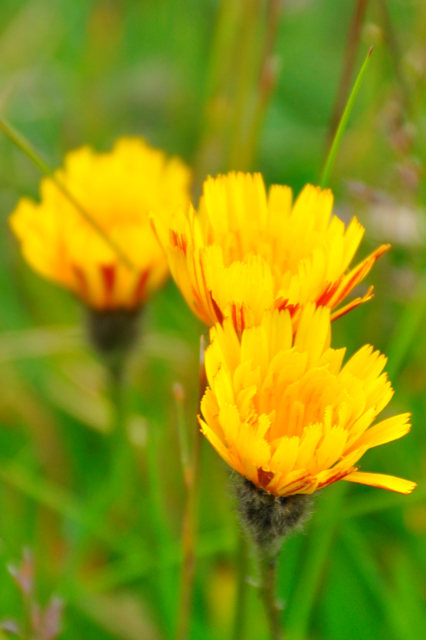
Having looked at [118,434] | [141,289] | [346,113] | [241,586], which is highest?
[346,113]

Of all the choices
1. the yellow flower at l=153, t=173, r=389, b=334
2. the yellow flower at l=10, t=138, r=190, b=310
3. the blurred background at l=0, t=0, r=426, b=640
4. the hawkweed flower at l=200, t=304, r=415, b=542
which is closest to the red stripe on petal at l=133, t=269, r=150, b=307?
the yellow flower at l=10, t=138, r=190, b=310

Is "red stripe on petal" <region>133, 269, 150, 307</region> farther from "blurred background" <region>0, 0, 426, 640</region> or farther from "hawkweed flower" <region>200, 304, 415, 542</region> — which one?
"hawkweed flower" <region>200, 304, 415, 542</region>

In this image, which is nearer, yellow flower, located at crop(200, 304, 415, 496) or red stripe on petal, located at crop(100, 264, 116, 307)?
yellow flower, located at crop(200, 304, 415, 496)

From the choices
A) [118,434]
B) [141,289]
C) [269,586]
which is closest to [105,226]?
[141,289]

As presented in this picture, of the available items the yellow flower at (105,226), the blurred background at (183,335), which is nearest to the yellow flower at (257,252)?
the blurred background at (183,335)

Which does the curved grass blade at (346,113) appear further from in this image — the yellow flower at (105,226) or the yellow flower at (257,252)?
the yellow flower at (105,226)

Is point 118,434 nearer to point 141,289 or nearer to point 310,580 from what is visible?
point 141,289

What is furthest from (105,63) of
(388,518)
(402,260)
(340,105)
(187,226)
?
(187,226)
